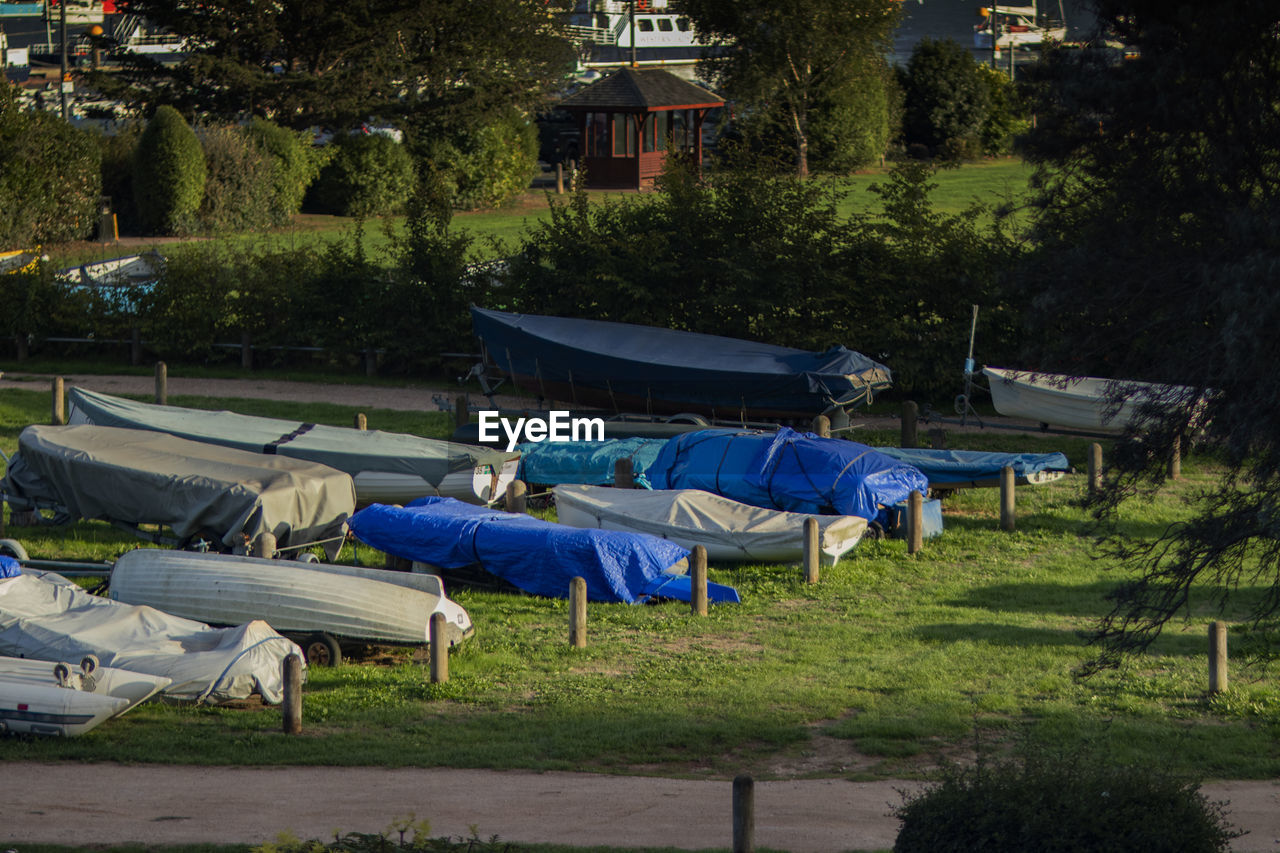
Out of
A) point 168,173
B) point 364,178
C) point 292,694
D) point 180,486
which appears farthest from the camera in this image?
point 364,178

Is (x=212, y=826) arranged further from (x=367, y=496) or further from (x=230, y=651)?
(x=367, y=496)

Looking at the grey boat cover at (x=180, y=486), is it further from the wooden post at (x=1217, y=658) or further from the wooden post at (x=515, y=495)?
the wooden post at (x=1217, y=658)

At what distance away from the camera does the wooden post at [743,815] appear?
392 inches

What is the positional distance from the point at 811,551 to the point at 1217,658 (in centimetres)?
578

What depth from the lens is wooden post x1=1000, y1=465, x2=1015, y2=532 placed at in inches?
866

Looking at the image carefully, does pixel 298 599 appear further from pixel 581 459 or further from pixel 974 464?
pixel 974 464

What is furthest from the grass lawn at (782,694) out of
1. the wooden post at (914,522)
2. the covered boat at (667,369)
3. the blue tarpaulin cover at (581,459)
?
the covered boat at (667,369)

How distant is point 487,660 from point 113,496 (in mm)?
6871

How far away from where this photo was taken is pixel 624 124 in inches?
2355

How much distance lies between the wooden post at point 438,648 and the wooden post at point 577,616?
179 centimetres

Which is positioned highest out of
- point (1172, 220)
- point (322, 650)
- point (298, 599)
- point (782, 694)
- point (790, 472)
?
point (1172, 220)

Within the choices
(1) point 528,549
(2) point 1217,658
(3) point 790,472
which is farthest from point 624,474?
(2) point 1217,658

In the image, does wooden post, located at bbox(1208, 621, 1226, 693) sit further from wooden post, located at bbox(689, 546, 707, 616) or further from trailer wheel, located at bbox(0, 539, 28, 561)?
trailer wheel, located at bbox(0, 539, 28, 561)

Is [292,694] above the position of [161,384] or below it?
below
